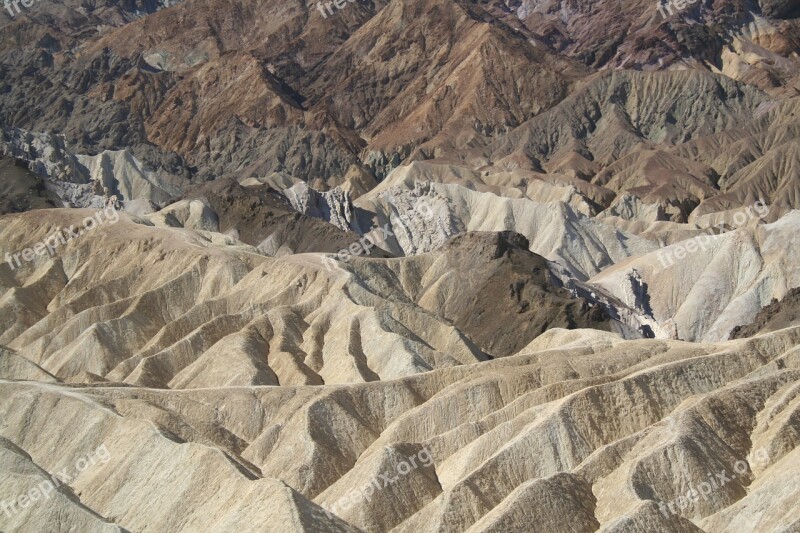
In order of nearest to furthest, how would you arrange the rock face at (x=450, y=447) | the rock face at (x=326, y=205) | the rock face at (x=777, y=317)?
1. the rock face at (x=450, y=447)
2. the rock face at (x=777, y=317)
3. the rock face at (x=326, y=205)

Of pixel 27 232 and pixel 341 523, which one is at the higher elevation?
pixel 341 523

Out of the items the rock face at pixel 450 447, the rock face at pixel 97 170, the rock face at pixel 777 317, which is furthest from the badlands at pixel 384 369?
the rock face at pixel 97 170

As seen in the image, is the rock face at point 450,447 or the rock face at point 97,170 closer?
the rock face at point 450,447

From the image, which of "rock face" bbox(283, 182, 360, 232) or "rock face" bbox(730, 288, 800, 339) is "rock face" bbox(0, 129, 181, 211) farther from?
"rock face" bbox(730, 288, 800, 339)

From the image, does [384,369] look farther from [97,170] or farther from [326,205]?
[97,170]

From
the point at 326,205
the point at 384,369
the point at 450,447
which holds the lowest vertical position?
the point at 326,205

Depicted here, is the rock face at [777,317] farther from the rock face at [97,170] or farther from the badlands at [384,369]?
the rock face at [97,170]

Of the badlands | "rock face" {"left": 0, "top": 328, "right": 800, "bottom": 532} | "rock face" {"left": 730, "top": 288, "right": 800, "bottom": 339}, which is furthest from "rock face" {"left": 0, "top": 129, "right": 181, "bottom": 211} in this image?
"rock face" {"left": 0, "top": 328, "right": 800, "bottom": 532}

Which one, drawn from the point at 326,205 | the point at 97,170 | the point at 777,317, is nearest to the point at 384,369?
the point at 777,317

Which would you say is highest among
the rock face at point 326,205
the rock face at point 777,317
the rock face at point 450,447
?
the rock face at point 450,447

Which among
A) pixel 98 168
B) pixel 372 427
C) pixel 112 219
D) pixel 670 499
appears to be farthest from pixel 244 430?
pixel 98 168

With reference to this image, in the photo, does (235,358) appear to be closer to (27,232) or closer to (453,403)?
(453,403)
